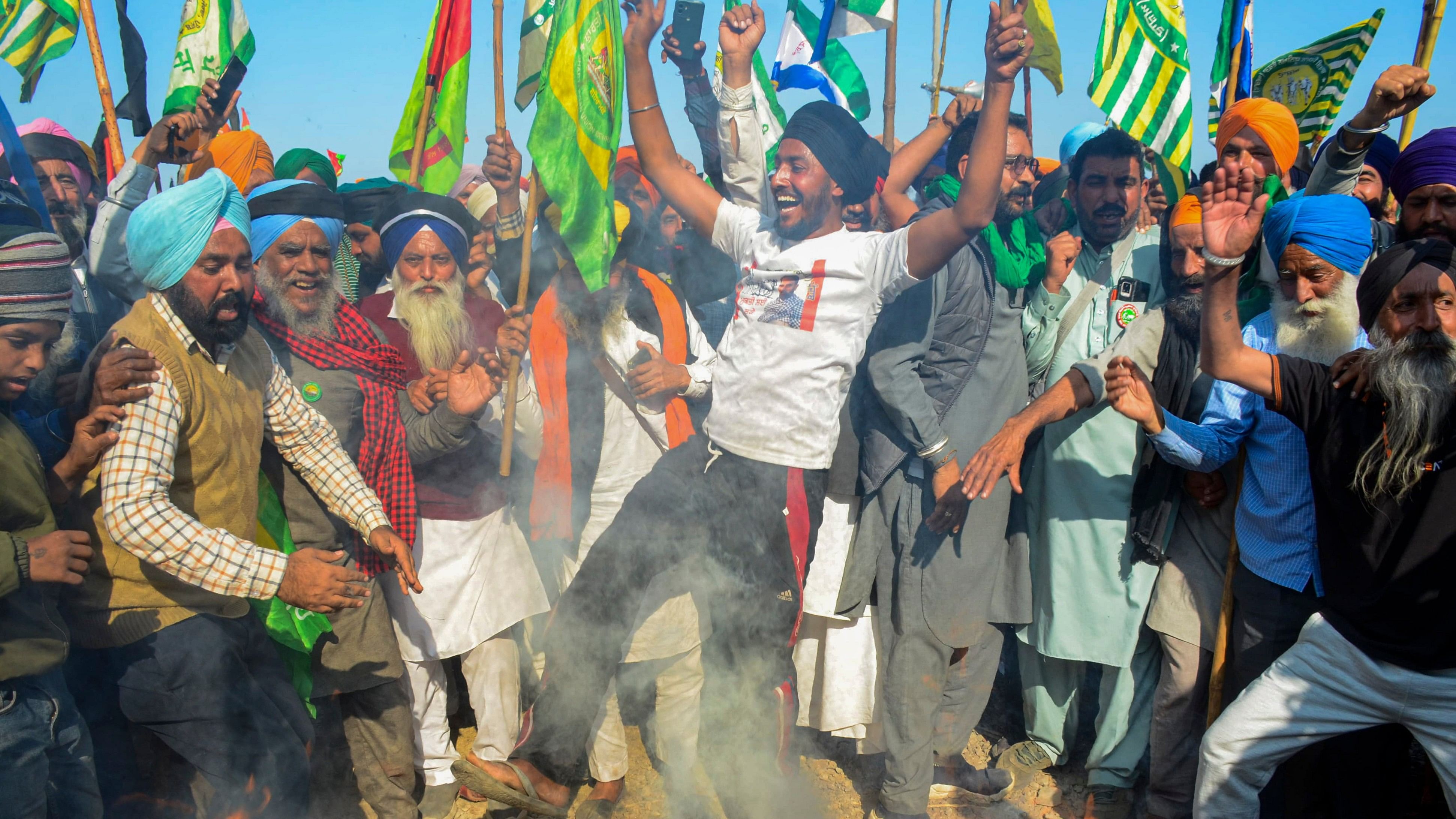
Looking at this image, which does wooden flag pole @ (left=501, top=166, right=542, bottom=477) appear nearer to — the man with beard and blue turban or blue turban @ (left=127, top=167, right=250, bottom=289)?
the man with beard and blue turban

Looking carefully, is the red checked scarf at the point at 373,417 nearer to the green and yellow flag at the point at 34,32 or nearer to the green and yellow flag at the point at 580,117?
the green and yellow flag at the point at 580,117

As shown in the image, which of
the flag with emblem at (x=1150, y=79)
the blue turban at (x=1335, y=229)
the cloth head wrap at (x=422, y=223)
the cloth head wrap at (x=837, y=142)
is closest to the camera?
the blue turban at (x=1335, y=229)

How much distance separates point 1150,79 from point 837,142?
1991 mm

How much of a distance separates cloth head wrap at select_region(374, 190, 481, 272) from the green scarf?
2.03 meters

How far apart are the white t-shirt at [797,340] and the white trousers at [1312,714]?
1.53 metres

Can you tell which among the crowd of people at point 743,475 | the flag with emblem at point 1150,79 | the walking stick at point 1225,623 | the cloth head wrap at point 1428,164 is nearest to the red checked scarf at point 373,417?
the crowd of people at point 743,475

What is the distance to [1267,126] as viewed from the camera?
3188 millimetres

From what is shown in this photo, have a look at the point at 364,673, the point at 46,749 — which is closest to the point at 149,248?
the point at 46,749

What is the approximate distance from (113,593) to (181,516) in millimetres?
361

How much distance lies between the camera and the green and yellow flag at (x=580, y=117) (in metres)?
3.09

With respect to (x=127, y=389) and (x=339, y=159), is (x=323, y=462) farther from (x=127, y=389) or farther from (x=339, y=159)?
(x=339, y=159)

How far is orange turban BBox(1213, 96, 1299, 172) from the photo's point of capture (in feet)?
10.5

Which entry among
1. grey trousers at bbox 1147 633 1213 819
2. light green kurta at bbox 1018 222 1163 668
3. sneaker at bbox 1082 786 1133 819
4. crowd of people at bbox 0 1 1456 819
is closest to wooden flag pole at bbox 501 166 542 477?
crowd of people at bbox 0 1 1456 819

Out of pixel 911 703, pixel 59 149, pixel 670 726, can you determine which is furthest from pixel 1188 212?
pixel 59 149
